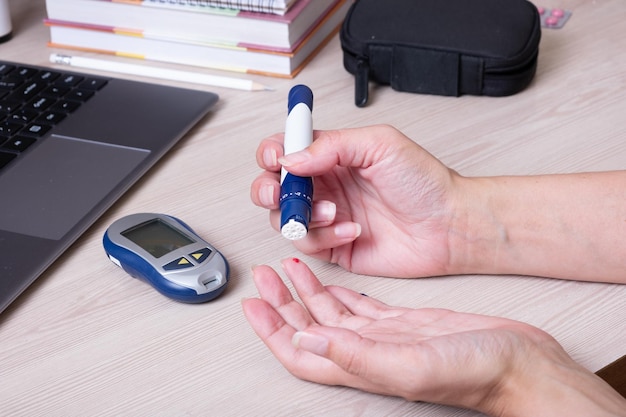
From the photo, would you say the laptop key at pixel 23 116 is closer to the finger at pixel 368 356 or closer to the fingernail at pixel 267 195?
the fingernail at pixel 267 195

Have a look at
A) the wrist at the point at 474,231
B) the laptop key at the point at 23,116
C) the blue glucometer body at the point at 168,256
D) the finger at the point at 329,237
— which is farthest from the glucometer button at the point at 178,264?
the laptop key at the point at 23,116

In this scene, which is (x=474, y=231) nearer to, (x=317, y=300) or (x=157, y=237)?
(x=317, y=300)

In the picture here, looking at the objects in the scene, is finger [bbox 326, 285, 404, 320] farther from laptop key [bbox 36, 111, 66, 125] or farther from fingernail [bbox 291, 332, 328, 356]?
laptop key [bbox 36, 111, 66, 125]

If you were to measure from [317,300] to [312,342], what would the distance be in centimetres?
13

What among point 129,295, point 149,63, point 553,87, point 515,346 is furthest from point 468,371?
point 149,63

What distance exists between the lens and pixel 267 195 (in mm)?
781

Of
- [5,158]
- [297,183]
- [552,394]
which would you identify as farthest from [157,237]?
[552,394]

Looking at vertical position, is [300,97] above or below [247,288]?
above

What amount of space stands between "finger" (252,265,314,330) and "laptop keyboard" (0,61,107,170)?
347 mm

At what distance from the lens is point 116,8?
1108 millimetres

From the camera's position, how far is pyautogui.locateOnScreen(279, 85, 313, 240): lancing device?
2.38ft

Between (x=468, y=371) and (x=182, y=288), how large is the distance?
256 mm

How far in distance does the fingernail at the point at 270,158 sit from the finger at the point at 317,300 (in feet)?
0.37

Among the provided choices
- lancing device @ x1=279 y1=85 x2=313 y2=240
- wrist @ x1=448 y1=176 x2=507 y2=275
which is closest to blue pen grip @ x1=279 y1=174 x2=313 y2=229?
lancing device @ x1=279 y1=85 x2=313 y2=240
